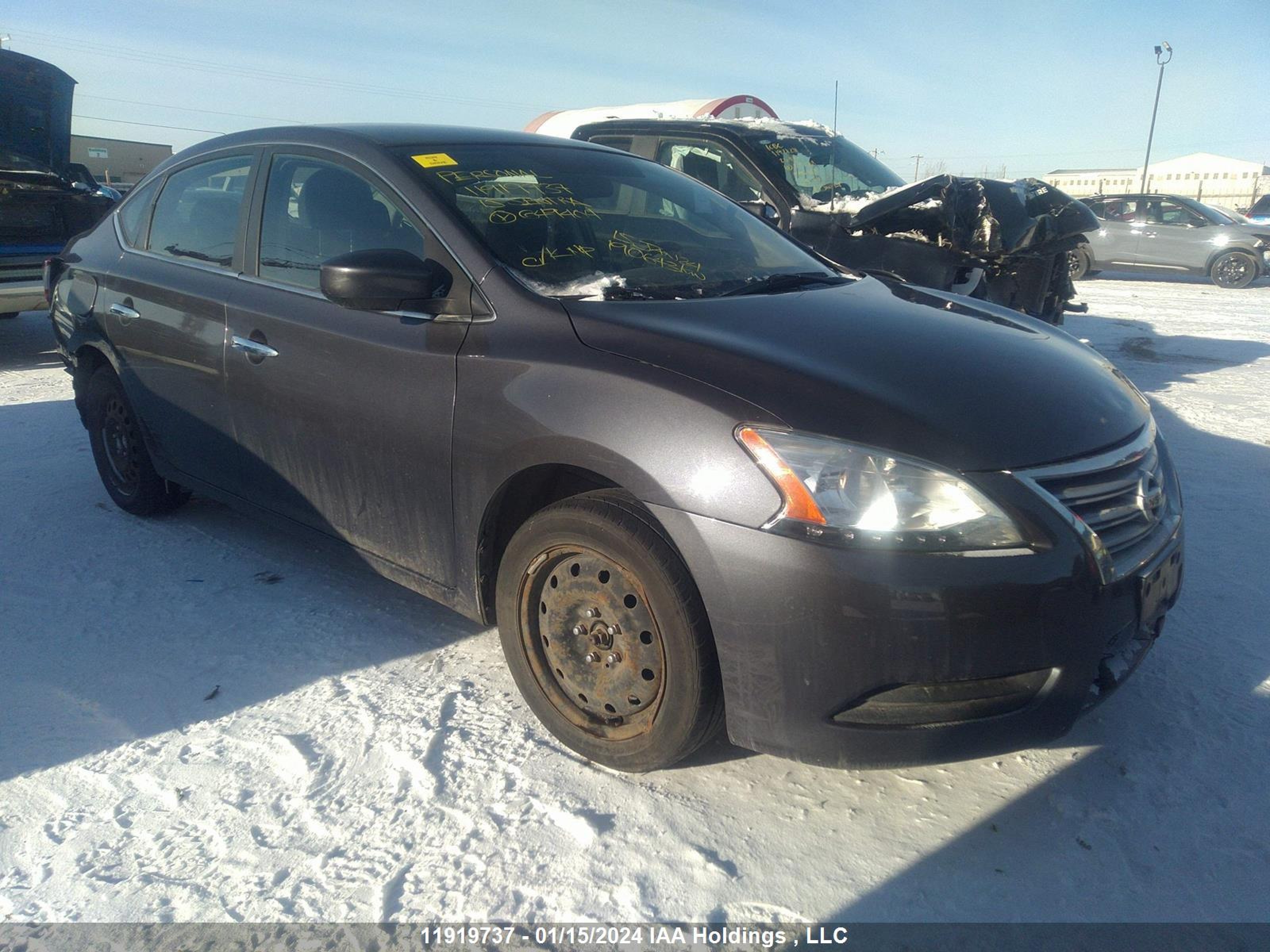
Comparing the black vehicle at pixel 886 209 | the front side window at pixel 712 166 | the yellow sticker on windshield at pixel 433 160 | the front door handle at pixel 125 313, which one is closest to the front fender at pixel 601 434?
the yellow sticker on windshield at pixel 433 160

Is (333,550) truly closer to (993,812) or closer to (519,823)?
(519,823)

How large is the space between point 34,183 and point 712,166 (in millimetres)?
6120

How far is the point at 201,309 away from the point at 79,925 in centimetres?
219

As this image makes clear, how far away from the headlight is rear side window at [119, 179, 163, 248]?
10.6 ft

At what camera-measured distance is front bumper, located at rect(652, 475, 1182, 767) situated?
6.54 ft

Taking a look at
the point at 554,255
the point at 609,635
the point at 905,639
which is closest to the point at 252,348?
the point at 554,255

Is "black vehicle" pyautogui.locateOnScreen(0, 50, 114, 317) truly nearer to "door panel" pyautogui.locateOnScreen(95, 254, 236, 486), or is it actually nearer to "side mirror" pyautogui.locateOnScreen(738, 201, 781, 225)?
"door panel" pyautogui.locateOnScreen(95, 254, 236, 486)

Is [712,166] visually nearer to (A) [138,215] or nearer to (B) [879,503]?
(A) [138,215]

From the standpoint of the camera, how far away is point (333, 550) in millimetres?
3236

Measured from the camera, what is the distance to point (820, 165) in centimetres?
665

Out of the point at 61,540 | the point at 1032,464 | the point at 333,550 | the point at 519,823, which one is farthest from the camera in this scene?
the point at 61,540

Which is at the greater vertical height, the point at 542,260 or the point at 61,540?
the point at 542,260

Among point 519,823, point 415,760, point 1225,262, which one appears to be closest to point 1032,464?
point 519,823

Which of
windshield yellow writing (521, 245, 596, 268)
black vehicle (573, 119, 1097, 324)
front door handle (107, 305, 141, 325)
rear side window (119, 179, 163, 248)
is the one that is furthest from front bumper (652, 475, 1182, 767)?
black vehicle (573, 119, 1097, 324)
